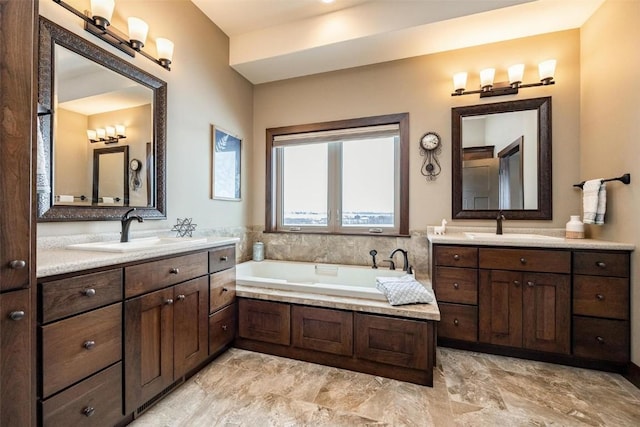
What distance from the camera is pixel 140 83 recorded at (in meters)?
2.05

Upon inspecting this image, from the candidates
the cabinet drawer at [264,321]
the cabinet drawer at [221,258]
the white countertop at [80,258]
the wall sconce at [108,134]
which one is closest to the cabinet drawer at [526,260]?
the cabinet drawer at [264,321]

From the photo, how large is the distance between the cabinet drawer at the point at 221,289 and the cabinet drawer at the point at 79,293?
0.71 metres

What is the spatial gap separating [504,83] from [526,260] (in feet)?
5.47

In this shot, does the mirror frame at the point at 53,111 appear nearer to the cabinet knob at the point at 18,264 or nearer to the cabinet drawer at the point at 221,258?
the cabinet drawer at the point at 221,258

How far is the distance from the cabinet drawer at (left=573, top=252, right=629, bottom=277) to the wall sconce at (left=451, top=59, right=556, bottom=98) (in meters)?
1.54

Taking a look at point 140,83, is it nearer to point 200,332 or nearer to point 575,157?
point 200,332

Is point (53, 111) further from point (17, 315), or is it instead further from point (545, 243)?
point (545, 243)

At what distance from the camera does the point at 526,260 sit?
2.14 m

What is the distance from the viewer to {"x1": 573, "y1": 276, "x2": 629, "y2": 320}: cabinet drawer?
6.34 feet

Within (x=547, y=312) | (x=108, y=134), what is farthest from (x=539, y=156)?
(x=108, y=134)

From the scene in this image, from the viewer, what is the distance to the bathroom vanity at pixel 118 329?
1.12m

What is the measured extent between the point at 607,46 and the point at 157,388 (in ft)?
12.9

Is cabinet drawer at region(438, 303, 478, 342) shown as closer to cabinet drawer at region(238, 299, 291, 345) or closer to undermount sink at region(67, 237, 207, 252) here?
cabinet drawer at region(238, 299, 291, 345)

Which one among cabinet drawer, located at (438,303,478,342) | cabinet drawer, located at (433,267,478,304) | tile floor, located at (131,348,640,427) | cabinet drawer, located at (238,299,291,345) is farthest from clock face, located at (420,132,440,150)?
cabinet drawer, located at (238,299,291,345)
